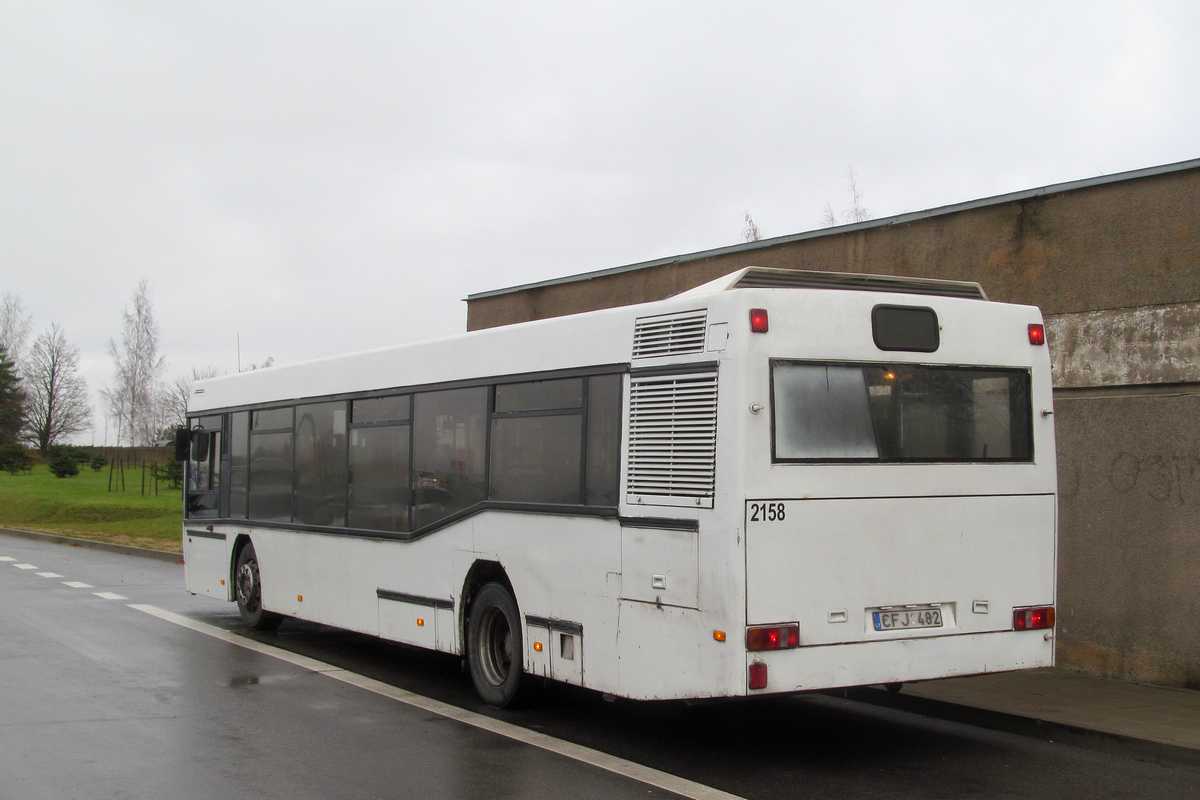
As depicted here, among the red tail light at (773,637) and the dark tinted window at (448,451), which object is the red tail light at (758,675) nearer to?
the red tail light at (773,637)

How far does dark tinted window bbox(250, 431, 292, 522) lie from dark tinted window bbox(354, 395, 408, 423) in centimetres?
155

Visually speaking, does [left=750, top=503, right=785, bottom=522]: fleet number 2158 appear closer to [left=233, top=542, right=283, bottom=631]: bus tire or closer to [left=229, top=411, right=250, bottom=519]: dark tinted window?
[left=233, top=542, right=283, bottom=631]: bus tire

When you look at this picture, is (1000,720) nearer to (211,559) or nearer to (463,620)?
(463,620)

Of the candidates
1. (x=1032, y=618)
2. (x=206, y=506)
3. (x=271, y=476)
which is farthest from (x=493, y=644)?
(x=206, y=506)

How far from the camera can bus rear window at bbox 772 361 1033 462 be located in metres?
6.55

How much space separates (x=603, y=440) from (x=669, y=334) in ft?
3.01

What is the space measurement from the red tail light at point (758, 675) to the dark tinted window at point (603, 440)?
1.48 meters

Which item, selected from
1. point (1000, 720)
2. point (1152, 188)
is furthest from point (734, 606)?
point (1152, 188)

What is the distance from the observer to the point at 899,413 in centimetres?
686

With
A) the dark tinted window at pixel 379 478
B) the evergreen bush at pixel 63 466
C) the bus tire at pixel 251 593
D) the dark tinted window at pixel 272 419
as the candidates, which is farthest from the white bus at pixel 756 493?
the evergreen bush at pixel 63 466

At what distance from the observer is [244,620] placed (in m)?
12.8

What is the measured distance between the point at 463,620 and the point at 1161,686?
5.48m

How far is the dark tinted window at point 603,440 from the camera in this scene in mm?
7285

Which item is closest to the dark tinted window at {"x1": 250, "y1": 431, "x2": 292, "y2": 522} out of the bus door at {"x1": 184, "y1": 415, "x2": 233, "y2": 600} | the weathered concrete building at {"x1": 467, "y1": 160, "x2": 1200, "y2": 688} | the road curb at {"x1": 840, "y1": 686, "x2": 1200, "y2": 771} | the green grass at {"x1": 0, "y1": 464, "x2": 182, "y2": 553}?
the bus door at {"x1": 184, "y1": 415, "x2": 233, "y2": 600}
